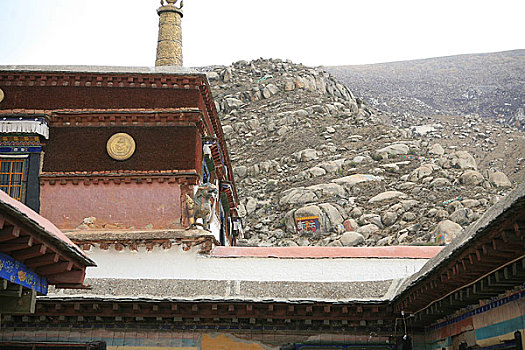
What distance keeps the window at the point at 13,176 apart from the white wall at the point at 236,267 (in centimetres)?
248

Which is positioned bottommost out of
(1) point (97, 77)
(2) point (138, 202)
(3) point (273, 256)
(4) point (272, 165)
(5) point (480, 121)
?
(3) point (273, 256)

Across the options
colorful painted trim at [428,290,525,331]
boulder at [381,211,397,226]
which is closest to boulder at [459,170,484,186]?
boulder at [381,211,397,226]

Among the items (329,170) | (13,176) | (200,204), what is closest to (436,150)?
(329,170)

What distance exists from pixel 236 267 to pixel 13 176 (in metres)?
5.88

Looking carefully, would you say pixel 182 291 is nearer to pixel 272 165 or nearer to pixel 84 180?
pixel 84 180

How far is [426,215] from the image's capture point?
37.7 meters

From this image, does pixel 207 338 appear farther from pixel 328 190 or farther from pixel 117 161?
pixel 328 190

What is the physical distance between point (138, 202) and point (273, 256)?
11.8ft

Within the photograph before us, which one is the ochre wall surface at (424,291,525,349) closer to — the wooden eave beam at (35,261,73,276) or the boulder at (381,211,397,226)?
the wooden eave beam at (35,261,73,276)

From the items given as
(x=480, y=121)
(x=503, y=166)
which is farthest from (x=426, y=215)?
(x=480, y=121)

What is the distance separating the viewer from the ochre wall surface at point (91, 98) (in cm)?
1606

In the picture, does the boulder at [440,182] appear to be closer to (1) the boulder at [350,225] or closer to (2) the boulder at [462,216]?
(2) the boulder at [462,216]

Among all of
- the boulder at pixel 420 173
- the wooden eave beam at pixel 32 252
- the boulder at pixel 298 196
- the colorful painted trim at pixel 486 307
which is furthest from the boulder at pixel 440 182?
the wooden eave beam at pixel 32 252

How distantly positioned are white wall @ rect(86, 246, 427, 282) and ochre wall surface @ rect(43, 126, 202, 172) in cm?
210
